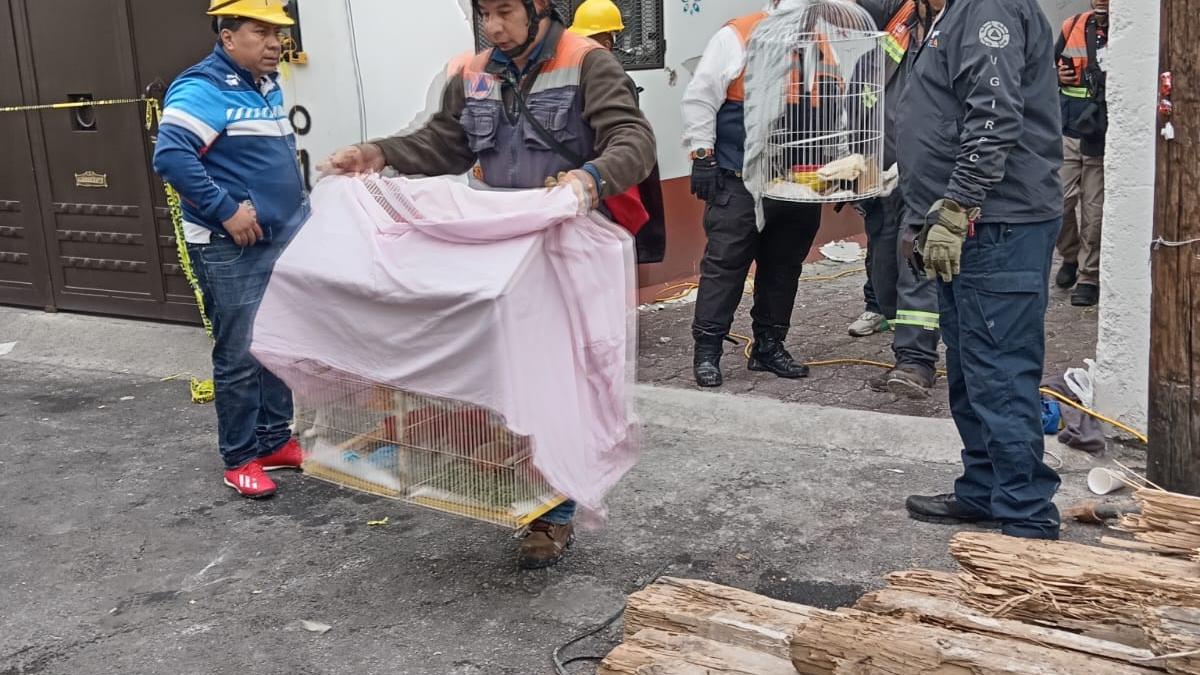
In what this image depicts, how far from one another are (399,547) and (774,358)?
2797 millimetres

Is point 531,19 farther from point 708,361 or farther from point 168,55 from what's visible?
point 168,55

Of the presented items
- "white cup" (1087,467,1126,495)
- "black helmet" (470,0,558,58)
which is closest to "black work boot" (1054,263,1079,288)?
"white cup" (1087,467,1126,495)

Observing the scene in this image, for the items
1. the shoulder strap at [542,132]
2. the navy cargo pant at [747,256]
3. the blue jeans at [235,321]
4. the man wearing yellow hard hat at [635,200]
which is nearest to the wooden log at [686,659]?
the man wearing yellow hard hat at [635,200]

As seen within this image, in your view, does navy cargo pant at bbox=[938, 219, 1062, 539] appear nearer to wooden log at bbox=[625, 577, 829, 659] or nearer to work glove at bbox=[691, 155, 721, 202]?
wooden log at bbox=[625, 577, 829, 659]

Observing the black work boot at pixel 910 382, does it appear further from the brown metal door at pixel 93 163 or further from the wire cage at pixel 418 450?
the brown metal door at pixel 93 163

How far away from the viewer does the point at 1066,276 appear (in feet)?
28.7

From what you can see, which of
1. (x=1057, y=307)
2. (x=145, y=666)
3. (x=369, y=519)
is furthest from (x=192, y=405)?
(x=1057, y=307)

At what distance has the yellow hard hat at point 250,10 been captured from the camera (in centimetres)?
509

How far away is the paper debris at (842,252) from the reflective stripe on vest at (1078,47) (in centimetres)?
235

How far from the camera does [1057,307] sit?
26.8 ft

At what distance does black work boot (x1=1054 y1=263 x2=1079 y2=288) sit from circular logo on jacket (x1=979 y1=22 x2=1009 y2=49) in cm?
512

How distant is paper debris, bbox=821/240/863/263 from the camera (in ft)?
32.8

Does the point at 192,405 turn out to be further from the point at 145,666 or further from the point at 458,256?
the point at 458,256

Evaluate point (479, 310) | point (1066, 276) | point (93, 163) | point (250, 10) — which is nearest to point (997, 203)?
point (479, 310)
